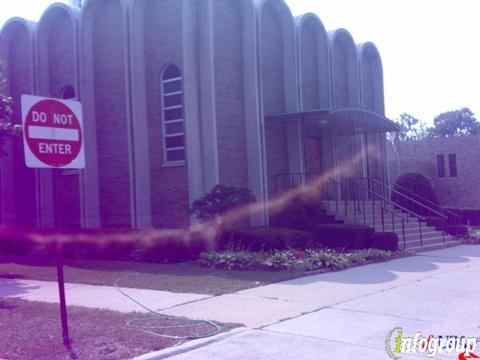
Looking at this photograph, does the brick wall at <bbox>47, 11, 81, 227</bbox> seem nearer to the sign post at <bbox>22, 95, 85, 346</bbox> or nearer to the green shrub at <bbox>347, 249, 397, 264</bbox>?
the green shrub at <bbox>347, 249, 397, 264</bbox>

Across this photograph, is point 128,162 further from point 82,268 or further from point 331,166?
point 331,166

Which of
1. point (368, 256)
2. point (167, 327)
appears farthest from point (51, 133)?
point (368, 256)

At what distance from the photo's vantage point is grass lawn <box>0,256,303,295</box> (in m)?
10.8

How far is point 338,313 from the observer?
26.4 ft

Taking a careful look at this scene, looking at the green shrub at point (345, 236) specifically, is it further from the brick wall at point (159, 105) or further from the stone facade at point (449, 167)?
the stone facade at point (449, 167)

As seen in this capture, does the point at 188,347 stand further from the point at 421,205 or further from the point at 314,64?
the point at 314,64

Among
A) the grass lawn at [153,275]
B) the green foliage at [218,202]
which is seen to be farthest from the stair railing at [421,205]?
the grass lawn at [153,275]

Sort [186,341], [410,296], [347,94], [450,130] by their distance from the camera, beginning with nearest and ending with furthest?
[186,341], [410,296], [347,94], [450,130]

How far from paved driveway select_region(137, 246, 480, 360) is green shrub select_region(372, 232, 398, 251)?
310 centimetres

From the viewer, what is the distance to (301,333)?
691cm

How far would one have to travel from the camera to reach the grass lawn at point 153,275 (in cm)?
1076

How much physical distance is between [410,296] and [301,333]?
313cm

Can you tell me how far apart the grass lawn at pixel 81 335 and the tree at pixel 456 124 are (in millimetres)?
83164

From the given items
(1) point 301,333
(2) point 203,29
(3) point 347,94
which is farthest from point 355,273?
(3) point 347,94
